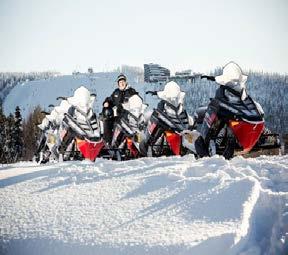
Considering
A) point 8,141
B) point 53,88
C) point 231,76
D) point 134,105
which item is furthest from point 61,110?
point 53,88

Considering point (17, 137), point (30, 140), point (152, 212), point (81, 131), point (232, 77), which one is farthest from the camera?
point (30, 140)

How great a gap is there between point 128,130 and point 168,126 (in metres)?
1.87

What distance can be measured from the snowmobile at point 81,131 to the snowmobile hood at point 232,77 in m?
4.43

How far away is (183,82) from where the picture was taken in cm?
13675

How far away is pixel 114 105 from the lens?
43.3 ft

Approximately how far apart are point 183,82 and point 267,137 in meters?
129

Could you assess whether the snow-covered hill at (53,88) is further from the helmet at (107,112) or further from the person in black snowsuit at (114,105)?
the helmet at (107,112)

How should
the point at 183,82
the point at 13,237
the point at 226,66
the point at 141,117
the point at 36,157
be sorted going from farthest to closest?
the point at 183,82 → the point at 36,157 → the point at 141,117 → the point at 226,66 → the point at 13,237

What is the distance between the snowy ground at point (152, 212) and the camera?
329cm

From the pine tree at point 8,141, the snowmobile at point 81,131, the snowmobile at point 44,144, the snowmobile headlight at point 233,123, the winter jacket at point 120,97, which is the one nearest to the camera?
the snowmobile headlight at point 233,123

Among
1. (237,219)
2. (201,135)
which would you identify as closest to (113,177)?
(237,219)

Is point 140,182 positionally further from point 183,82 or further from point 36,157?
point 183,82

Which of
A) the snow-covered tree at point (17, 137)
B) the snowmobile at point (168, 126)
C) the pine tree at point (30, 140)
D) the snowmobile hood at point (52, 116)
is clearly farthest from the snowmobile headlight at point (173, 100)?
the pine tree at point (30, 140)

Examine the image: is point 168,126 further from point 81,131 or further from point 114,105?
point 114,105
